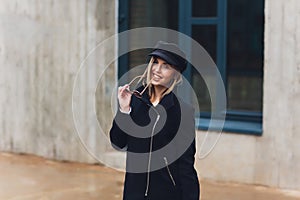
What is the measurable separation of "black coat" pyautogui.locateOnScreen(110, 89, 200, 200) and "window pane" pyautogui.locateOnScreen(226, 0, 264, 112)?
15.6 feet

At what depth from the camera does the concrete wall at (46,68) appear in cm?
902

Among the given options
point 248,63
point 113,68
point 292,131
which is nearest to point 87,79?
point 113,68

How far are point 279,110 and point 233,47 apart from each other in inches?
46.6

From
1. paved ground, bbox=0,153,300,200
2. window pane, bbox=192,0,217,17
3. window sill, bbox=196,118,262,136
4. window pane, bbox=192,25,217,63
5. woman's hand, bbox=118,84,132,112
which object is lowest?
Answer: paved ground, bbox=0,153,300,200

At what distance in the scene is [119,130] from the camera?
11.3 ft

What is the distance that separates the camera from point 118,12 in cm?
905

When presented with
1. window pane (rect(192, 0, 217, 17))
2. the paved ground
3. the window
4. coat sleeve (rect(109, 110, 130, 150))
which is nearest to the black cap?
coat sleeve (rect(109, 110, 130, 150))

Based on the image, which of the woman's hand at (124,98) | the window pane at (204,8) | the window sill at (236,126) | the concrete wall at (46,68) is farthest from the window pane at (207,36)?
the woman's hand at (124,98)

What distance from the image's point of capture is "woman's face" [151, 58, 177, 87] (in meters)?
3.37

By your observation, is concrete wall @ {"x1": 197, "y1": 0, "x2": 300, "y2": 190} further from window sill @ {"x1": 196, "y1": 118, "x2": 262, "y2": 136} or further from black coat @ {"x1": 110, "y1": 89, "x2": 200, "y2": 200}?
black coat @ {"x1": 110, "y1": 89, "x2": 200, "y2": 200}

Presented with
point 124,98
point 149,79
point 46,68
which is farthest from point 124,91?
point 46,68

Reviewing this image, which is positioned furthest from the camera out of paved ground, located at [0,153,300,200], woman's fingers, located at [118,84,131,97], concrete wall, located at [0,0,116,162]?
concrete wall, located at [0,0,116,162]

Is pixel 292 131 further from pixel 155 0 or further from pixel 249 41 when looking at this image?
pixel 155 0

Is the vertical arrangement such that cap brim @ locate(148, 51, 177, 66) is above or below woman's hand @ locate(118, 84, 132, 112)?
above
